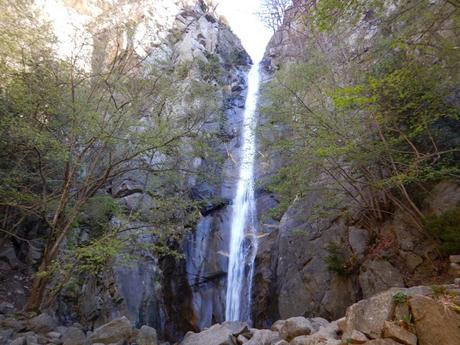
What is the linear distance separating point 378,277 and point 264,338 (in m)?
4.50

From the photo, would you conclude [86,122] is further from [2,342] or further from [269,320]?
[269,320]

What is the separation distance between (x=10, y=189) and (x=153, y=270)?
6.24 metres

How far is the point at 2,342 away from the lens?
210 inches

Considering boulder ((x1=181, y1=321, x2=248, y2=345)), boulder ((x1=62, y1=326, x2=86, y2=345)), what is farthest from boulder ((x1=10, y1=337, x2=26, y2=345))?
boulder ((x1=181, y1=321, x2=248, y2=345))

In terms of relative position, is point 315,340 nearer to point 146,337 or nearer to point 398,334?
point 398,334

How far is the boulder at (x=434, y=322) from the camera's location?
11.1 feet

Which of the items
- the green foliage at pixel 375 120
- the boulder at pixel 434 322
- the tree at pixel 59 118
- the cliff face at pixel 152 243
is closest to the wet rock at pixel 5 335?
the tree at pixel 59 118

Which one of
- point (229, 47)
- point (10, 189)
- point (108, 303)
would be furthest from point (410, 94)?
point (229, 47)

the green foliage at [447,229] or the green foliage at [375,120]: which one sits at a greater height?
the green foliage at [375,120]

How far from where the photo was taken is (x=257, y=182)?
10680mm

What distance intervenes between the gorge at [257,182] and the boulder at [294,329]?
0.03 meters

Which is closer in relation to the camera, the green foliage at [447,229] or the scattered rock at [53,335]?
the scattered rock at [53,335]

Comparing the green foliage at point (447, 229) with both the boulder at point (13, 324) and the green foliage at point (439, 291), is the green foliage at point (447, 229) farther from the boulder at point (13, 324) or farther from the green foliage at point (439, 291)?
the boulder at point (13, 324)

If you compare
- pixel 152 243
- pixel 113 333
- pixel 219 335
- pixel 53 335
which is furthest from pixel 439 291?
pixel 152 243
